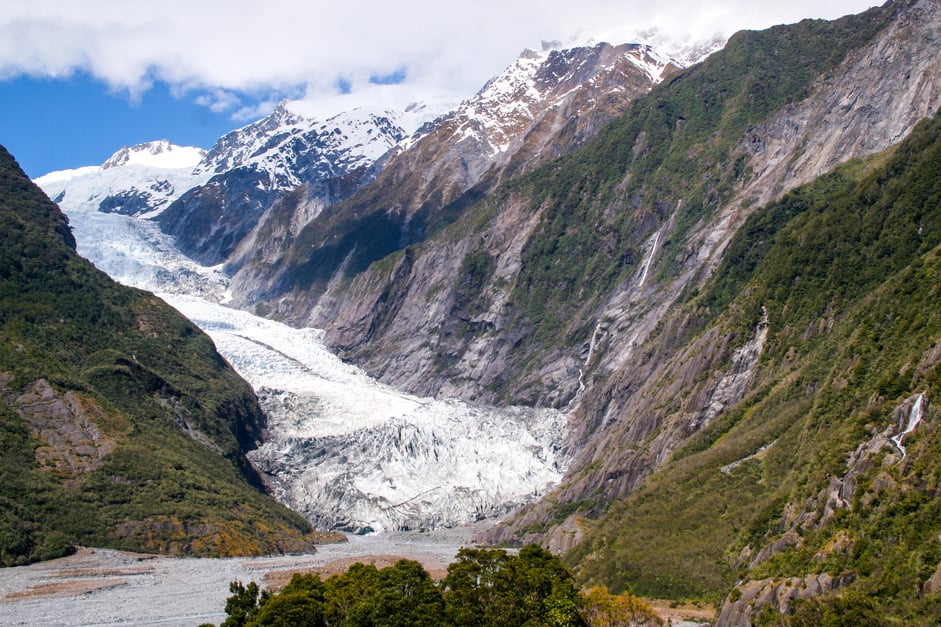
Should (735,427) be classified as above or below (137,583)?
above

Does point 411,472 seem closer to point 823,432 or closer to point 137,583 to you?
point 137,583

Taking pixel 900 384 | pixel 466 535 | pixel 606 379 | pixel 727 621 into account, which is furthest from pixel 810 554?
pixel 606 379

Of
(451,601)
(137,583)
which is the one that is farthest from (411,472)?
(451,601)

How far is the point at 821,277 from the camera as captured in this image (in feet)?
422

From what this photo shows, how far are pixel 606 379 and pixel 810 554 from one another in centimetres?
A: 12146

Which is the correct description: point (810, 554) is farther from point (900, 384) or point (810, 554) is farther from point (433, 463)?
point (433, 463)

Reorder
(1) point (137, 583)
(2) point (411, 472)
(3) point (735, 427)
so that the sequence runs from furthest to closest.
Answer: (2) point (411, 472) → (3) point (735, 427) → (1) point (137, 583)

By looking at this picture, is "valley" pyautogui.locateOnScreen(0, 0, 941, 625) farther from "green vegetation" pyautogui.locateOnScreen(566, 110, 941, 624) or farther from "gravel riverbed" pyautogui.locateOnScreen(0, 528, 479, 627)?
"gravel riverbed" pyautogui.locateOnScreen(0, 528, 479, 627)

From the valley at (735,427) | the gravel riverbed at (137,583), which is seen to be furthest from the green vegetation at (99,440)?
the gravel riverbed at (137,583)

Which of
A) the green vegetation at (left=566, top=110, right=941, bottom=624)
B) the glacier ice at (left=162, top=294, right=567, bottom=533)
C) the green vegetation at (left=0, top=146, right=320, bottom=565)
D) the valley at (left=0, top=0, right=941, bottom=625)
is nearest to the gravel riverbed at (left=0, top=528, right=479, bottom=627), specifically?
the green vegetation at (left=0, top=146, right=320, bottom=565)

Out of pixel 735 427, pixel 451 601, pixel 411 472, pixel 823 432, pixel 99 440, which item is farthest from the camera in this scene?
pixel 411 472

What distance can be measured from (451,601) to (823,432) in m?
35.8

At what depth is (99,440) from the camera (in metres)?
141

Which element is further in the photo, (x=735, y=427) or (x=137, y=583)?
(x=735, y=427)
